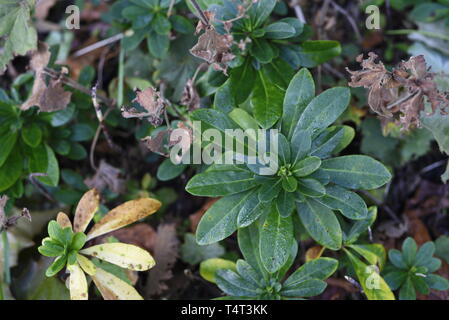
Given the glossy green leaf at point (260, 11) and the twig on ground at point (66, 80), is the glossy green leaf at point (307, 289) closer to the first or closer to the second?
the glossy green leaf at point (260, 11)

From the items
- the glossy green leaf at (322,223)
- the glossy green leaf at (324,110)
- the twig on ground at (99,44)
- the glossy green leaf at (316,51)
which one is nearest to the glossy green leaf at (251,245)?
the glossy green leaf at (322,223)

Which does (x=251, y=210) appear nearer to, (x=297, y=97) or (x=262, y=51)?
(x=297, y=97)

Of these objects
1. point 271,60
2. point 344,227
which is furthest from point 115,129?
point 344,227

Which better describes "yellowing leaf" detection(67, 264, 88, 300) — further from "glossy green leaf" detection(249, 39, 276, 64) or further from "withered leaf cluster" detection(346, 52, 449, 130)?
"withered leaf cluster" detection(346, 52, 449, 130)

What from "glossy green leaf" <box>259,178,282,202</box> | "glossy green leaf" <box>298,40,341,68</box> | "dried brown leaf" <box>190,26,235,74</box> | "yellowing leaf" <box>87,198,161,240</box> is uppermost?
"dried brown leaf" <box>190,26,235,74</box>

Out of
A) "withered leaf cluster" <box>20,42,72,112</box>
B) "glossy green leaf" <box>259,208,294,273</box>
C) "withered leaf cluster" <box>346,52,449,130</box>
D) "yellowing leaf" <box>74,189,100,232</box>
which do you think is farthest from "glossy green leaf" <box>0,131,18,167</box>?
"withered leaf cluster" <box>346,52,449,130</box>
